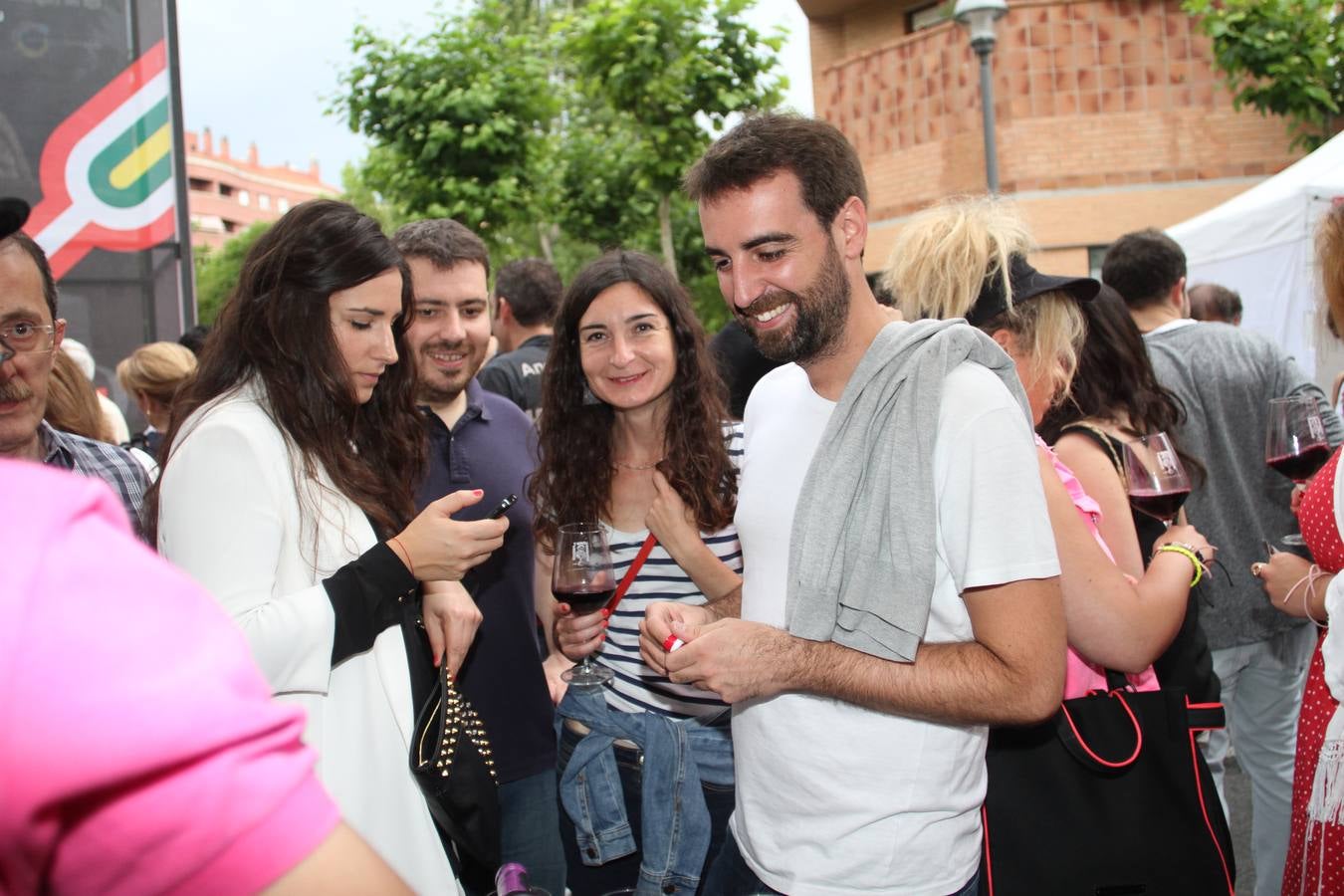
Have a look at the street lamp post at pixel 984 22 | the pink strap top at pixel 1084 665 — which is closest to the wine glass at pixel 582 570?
the pink strap top at pixel 1084 665

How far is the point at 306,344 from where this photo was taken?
7.32 ft

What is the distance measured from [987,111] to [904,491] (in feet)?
27.6

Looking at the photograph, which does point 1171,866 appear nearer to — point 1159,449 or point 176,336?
point 1159,449

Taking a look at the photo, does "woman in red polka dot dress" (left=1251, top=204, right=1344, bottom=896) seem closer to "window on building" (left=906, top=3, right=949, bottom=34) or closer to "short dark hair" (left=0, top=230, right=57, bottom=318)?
"short dark hair" (left=0, top=230, right=57, bottom=318)

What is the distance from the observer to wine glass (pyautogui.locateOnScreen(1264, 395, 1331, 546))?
9.13 ft

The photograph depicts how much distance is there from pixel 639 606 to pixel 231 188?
341ft

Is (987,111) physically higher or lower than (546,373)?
higher

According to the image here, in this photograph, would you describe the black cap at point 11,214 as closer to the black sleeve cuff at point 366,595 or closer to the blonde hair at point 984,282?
the black sleeve cuff at point 366,595

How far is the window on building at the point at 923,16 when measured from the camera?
636 inches

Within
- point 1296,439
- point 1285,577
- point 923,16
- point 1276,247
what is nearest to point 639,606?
point 1285,577

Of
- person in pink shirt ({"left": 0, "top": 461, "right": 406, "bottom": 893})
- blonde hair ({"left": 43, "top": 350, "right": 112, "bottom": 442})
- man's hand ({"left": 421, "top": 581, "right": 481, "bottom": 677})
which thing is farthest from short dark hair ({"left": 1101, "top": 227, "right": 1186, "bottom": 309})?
person in pink shirt ({"left": 0, "top": 461, "right": 406, "bottom": 893})

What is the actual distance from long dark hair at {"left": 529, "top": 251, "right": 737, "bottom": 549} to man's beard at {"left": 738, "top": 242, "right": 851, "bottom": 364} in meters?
0.92

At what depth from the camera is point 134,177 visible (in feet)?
19.5

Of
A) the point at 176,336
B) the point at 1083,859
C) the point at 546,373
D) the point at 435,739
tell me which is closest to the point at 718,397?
the point at 546,373
